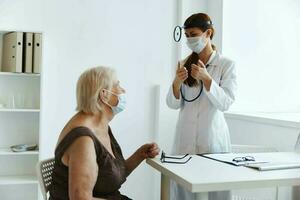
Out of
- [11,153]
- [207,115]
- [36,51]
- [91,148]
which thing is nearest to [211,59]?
[207,115]

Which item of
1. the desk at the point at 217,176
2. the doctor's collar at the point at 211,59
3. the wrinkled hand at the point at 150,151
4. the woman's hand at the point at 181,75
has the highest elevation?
the doctor's collar at the point at 211,59

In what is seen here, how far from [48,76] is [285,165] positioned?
2138mm

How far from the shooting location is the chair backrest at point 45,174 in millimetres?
1739

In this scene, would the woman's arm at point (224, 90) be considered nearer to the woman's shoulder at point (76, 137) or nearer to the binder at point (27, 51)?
the woman's shoulder at point (76, 137)

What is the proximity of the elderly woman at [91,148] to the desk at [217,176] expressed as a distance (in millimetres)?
237

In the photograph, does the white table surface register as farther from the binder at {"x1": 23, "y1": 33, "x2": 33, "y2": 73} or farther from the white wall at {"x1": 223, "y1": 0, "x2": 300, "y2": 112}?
the white wall at {"x1": 223, "y1": 0, "x2": 300, "y2": 112}

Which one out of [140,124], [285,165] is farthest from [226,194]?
[140,124]

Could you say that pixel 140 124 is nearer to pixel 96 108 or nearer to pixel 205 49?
pixel 205 49

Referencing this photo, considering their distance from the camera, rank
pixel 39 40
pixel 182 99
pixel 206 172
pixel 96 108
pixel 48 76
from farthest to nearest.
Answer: pixel 48 76, pixel 39 40, pixel 182 99, pixel 96 108, pixel 206 172

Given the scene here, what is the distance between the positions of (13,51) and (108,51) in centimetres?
82

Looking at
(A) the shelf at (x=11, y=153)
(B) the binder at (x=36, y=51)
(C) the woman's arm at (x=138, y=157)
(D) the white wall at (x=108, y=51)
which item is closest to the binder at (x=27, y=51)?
(B) the binder at (x=36, y=51)

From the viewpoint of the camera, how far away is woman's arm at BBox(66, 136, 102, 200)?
149 cm

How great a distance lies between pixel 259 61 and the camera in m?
3.44

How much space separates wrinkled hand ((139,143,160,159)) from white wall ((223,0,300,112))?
1.63m
